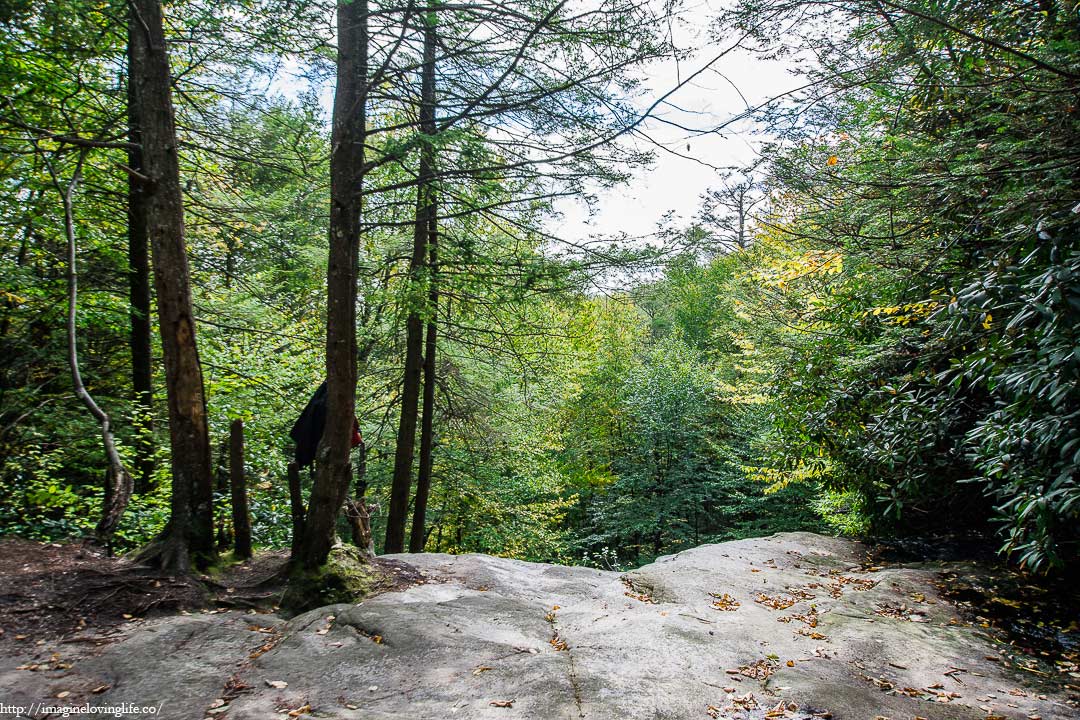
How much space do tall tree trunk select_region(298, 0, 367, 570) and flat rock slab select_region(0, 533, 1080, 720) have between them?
1.05m

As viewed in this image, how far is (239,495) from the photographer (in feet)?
17.7

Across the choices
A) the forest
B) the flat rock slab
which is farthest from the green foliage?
the flat rock slab

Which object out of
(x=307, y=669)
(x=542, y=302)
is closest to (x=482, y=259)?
(x=542, y=302)

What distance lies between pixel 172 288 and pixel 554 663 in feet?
14.3

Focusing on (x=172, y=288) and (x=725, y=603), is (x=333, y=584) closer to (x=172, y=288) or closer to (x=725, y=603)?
(x=172, y=288)

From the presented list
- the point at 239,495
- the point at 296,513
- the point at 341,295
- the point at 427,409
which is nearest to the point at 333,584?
the point at 296,513

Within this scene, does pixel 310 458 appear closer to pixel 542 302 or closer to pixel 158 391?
pixel 542 302

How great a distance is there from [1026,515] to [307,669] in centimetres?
463

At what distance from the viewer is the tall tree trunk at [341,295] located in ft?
16.8

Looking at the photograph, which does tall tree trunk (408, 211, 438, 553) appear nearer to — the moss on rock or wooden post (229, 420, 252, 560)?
wooden post (229, 420, 252, 560)

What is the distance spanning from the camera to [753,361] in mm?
16438

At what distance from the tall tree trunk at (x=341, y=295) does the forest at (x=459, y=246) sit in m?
0.03

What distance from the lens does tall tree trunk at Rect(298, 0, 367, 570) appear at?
5.11 metres

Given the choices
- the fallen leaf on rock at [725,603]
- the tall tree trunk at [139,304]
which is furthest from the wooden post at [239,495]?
the fallen leaf on rock at [725,603]
